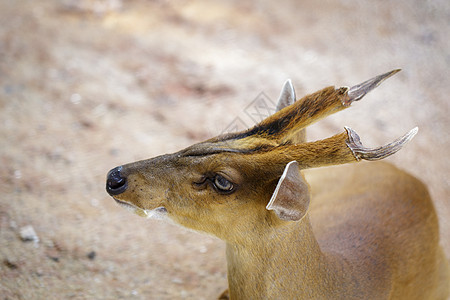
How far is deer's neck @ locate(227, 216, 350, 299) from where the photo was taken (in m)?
2.69

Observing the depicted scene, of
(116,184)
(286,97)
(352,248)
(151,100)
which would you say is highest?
(286,97)

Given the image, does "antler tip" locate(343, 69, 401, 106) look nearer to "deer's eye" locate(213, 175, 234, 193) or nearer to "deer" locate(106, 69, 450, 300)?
"deer" locate(106, 69, 450, 300)

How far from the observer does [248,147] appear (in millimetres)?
2631

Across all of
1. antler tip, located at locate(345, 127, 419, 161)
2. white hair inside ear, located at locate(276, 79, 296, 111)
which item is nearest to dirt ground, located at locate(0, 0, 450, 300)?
white hair inside ear, located at locate(276, 79, 296, 111)

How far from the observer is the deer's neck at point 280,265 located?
8.82ft

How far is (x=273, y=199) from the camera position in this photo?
2277 mm

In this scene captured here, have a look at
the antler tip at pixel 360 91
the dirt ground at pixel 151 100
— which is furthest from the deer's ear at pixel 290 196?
A: the dirt ground at pixel 151 100

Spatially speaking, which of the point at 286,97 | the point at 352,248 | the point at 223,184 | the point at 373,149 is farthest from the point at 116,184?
the point at 352,248

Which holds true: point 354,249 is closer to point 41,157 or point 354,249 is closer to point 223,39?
point 41,157

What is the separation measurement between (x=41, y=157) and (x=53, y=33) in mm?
2577

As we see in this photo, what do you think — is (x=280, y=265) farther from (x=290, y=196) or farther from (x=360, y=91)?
(x=360, y=91)

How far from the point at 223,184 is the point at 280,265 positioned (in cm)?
60

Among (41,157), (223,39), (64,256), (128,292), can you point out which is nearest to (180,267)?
(128,292)

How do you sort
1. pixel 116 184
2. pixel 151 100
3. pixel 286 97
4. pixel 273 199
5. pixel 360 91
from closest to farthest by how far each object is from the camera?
pixel 273 199
pixel 360 91
pixel 116 184
pixel 286 97
pixel 151 100
